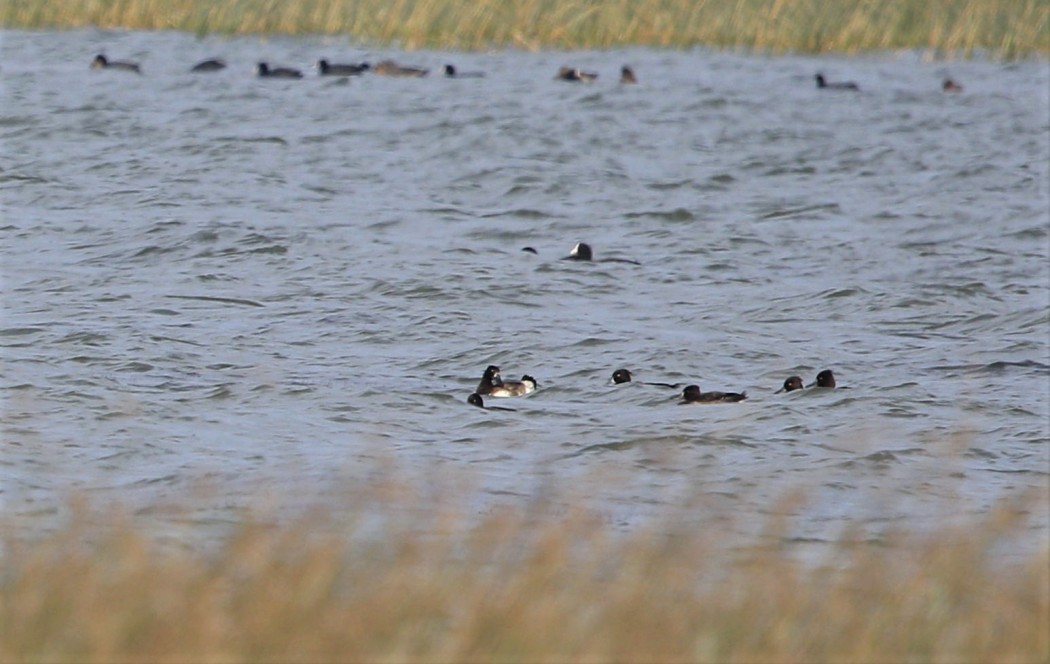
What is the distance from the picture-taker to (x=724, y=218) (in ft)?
61.1

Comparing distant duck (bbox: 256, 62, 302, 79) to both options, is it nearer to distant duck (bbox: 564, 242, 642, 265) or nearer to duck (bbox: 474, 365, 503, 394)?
distant duck (bbox: 564, 242, 642, 265)

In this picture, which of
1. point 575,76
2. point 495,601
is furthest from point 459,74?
point 495,601

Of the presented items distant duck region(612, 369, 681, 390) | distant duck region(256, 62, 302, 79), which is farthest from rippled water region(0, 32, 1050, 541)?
distant duck region(256, 62, 302, 79)

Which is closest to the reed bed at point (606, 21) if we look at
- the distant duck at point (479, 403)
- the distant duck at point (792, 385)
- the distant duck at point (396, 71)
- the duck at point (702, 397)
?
the distant duck at point (396, 71)

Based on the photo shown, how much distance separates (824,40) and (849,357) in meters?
17.3

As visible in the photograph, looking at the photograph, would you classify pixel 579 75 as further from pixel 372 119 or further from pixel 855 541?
pixel 855 541

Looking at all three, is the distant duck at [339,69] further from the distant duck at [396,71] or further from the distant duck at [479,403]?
the distant duck at [479,403]

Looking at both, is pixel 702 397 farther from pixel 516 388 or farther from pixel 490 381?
pixel 490 381

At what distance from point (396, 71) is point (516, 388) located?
17256 mm

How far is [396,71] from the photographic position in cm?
2791

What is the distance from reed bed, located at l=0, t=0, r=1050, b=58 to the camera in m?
29.0

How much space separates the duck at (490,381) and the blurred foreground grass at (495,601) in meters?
4.87

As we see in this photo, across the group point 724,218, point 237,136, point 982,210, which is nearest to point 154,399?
point 724,218

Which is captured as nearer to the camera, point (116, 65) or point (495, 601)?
point (495, 601)
